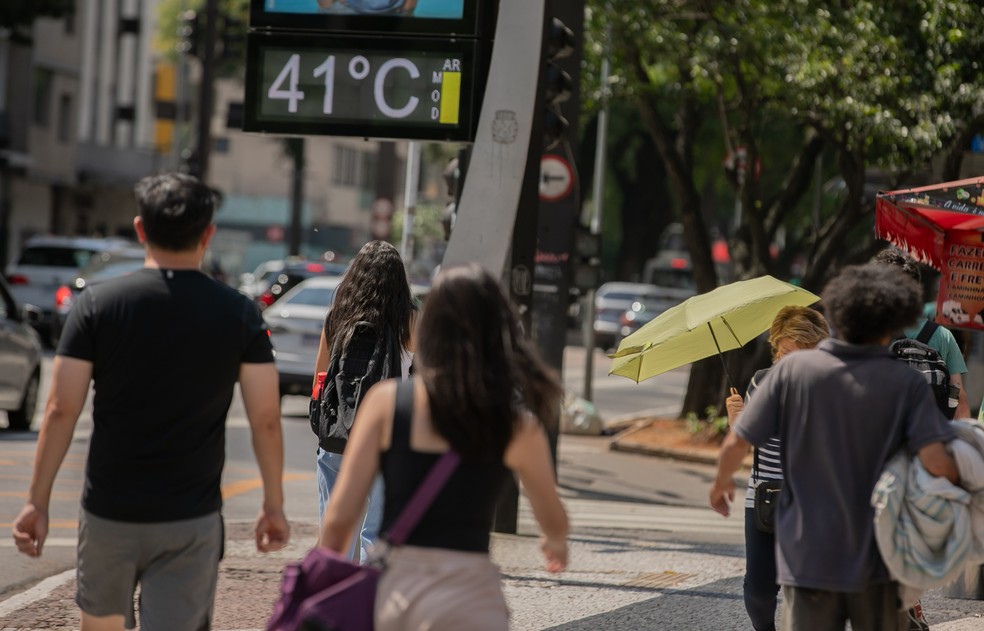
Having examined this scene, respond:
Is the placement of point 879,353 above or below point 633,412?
above

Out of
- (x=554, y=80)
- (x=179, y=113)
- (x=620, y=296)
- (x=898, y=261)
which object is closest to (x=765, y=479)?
(x=898, y=261)

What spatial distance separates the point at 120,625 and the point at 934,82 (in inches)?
411

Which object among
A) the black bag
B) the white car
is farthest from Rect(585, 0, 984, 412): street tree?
the white car

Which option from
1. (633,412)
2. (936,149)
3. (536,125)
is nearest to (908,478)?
(536,125)

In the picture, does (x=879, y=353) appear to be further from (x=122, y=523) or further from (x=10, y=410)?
(x=10, y=410)

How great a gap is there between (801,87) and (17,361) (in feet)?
25.0

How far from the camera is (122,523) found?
14.4ft

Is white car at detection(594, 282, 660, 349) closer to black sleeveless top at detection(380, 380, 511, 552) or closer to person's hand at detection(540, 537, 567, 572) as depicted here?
person's hand at detection(540, 537, 567, 572)

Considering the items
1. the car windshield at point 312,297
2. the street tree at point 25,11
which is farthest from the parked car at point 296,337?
the street tree at point 25,11

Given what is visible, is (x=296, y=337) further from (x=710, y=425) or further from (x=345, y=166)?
(x=345, y=166)

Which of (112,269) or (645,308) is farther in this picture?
(645,308)

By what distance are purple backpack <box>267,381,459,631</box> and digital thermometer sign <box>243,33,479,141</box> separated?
18.4ft

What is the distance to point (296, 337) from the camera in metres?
17.5

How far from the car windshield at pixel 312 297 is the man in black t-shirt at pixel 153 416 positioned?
535 inches
